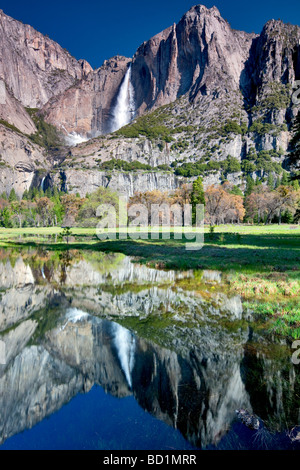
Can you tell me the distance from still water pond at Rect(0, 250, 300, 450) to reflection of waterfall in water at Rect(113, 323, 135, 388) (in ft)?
0.09

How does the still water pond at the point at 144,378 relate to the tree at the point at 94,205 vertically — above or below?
below

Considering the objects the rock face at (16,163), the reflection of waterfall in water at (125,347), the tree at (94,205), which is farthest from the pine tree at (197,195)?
the rock face at (16,163)

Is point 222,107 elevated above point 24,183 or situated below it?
above

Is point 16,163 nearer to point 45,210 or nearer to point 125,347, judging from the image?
point 45,210

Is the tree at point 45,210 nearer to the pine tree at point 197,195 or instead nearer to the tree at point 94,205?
the tree at point 94,205

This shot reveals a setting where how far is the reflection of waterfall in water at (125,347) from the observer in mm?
6510

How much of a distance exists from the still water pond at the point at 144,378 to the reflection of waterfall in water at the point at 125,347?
0.03 metres

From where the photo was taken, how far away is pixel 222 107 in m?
172

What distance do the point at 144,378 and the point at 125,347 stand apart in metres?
1.55

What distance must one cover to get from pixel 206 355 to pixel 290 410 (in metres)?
2.38

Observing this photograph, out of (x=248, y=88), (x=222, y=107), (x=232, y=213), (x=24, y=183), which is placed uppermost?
(x=248, y=88)
